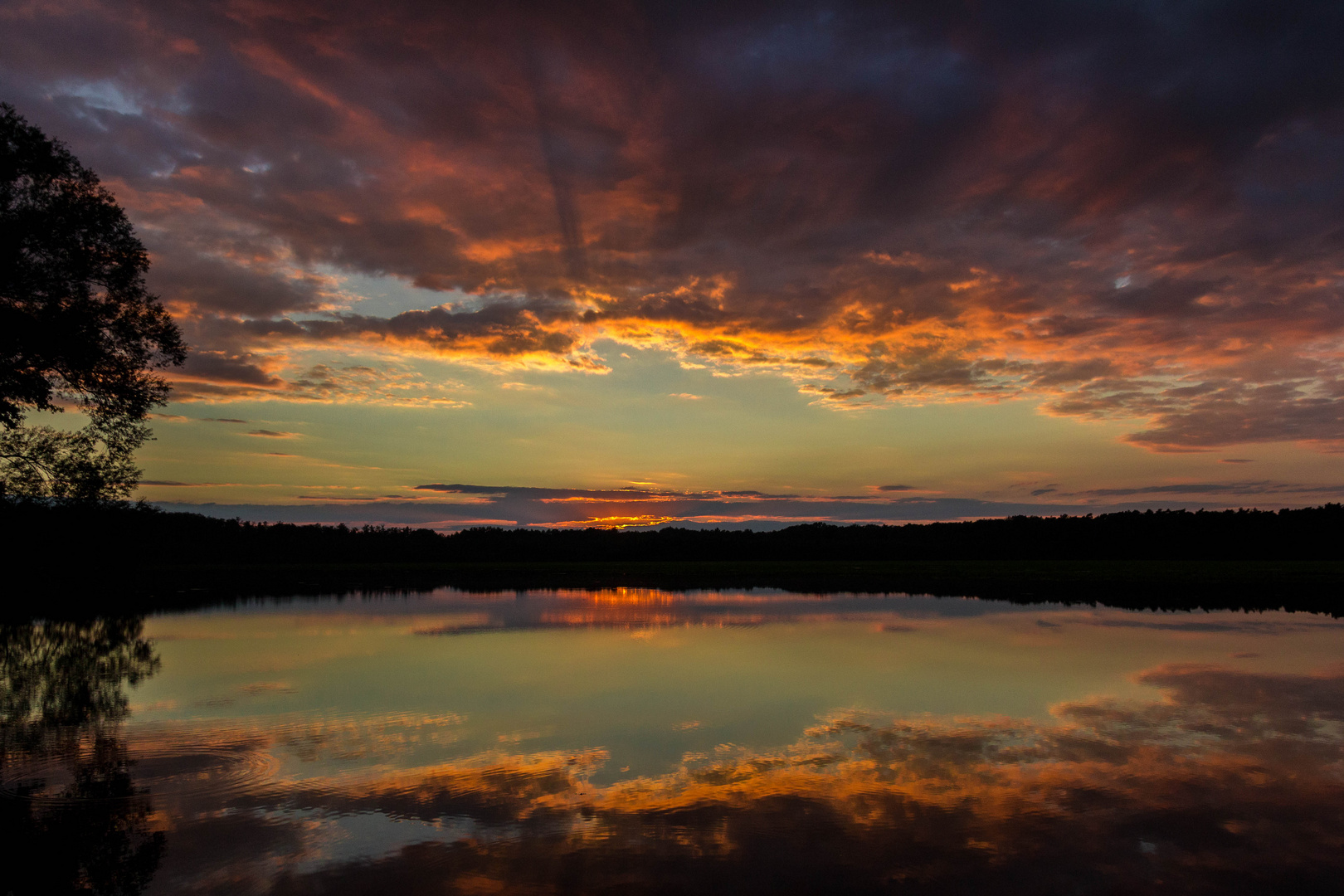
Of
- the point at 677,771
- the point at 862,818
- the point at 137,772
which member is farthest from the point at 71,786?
the point at 862,818

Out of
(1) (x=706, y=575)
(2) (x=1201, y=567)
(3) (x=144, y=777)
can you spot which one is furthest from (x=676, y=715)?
(2) (x=1201, y=567)

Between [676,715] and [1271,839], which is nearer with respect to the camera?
[1271,839]

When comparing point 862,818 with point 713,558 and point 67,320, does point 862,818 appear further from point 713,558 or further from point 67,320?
point 713,558

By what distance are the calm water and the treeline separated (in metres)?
104

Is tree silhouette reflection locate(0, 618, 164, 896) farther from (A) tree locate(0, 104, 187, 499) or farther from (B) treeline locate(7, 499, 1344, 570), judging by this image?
(B) treeline locate(7, 499, 1344, 570)

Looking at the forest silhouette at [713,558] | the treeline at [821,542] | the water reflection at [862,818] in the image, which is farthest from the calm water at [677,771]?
the treeline at [821,542]

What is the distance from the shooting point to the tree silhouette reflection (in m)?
7.66

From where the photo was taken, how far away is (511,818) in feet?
30.1

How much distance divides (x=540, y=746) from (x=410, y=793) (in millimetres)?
2870

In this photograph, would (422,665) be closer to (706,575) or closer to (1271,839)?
(1271,839)

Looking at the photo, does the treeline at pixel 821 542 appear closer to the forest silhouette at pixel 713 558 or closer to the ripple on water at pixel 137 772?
the forest silhouette at pixel 713 558

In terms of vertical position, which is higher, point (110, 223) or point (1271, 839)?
point (110, 223)

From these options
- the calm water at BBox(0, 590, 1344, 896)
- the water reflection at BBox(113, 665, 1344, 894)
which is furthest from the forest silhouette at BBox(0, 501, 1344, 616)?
the water reflection at BBox(113, 665, 1344, 894)

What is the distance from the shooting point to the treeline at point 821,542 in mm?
121688
